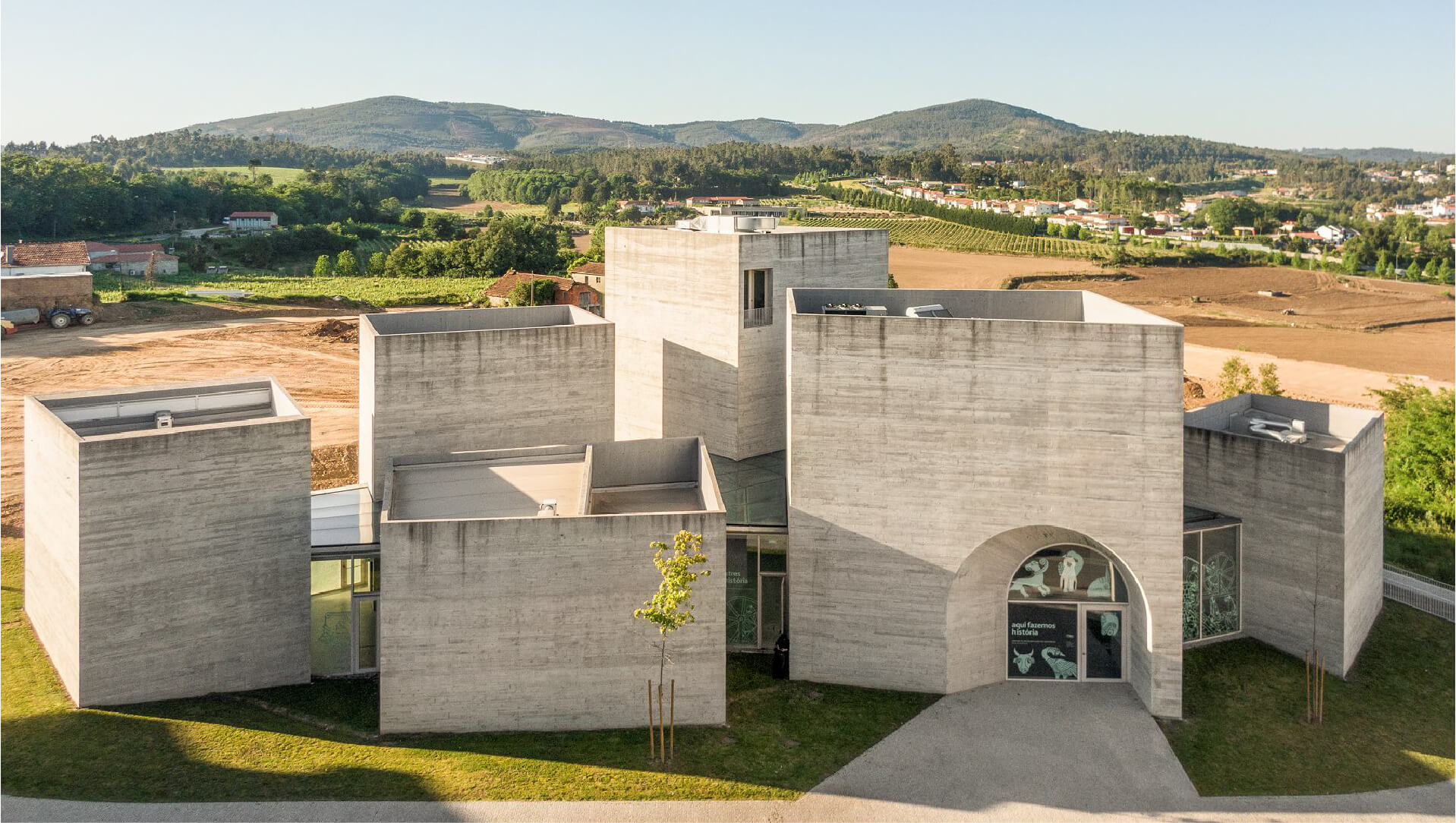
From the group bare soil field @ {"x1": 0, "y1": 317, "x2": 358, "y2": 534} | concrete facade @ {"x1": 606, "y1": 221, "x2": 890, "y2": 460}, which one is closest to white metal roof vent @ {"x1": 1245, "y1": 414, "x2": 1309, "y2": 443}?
concrete facade @ {"x1": 606, "y1": 221, "x2": 890, "y2": 460}

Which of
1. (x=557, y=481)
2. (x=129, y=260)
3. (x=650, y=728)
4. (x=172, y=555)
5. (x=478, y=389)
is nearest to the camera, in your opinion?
(x=650, y=728)

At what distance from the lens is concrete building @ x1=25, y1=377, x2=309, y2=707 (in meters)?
17.7

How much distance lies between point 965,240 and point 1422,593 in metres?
109

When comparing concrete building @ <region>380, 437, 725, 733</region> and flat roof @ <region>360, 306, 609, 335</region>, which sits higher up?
flat roof @ <region>360, 306, 609, 335</region>

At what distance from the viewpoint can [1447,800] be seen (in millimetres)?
16938

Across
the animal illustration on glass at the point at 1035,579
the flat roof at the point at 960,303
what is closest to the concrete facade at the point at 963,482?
the animal illustration on glass at the point at 1035,579

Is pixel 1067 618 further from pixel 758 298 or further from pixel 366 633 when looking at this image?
pixel 366 633

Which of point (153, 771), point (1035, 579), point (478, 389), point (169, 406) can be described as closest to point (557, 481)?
point (478, 389)

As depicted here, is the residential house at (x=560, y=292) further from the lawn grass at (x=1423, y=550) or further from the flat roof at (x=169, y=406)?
the lawn grass at (x=1423, y=550)

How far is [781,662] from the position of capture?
20.0m

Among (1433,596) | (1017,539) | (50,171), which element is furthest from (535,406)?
(50,171)

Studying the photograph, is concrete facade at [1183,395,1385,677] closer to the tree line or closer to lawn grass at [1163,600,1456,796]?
lawn grass at [1163,600,1456,796]

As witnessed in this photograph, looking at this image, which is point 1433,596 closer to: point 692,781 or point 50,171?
point 692,781

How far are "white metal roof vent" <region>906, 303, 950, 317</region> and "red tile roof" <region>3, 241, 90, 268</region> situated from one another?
68.1 meters
